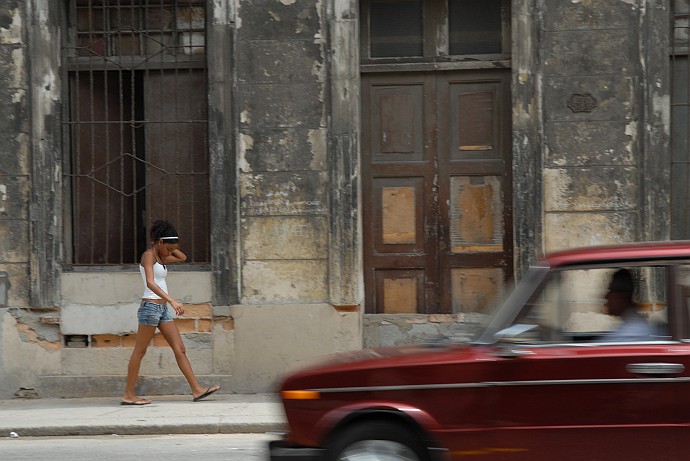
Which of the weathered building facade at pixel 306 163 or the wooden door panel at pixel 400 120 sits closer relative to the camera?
the weathered building facade at pixel 306 163

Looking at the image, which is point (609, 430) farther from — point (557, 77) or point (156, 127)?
point (156, 127)

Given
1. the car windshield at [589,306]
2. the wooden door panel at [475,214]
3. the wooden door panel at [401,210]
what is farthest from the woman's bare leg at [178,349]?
the car windshield at [589,306]

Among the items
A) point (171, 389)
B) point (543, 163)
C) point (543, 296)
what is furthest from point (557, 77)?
point (543, 296)

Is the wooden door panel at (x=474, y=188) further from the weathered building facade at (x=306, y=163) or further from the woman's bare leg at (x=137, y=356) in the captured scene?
the woman's bare leg at (x=137, y=356)

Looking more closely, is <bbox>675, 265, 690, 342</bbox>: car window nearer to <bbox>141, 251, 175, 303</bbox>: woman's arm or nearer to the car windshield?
the car windshield

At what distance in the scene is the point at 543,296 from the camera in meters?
5.55

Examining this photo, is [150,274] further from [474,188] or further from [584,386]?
[584,386]

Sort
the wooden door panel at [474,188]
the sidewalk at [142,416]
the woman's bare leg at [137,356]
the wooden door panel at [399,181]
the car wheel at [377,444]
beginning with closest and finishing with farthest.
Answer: the car wheel at [377,444] < the sidewalk at [142,416] < the woman's bare leg at [137,356] < the wooden door panel at [474,188] < the wooden door panel at [399,181]

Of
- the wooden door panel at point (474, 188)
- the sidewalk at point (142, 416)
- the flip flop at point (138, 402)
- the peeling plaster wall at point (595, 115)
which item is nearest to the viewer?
the sidewalk at point (142, 416)

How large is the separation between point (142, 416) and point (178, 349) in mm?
772

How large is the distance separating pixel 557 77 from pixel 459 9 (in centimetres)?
133

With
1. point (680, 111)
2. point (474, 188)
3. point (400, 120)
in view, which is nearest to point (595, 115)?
point (680, 111)

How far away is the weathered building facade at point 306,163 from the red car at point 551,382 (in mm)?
5341

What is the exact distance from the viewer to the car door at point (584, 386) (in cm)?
532
